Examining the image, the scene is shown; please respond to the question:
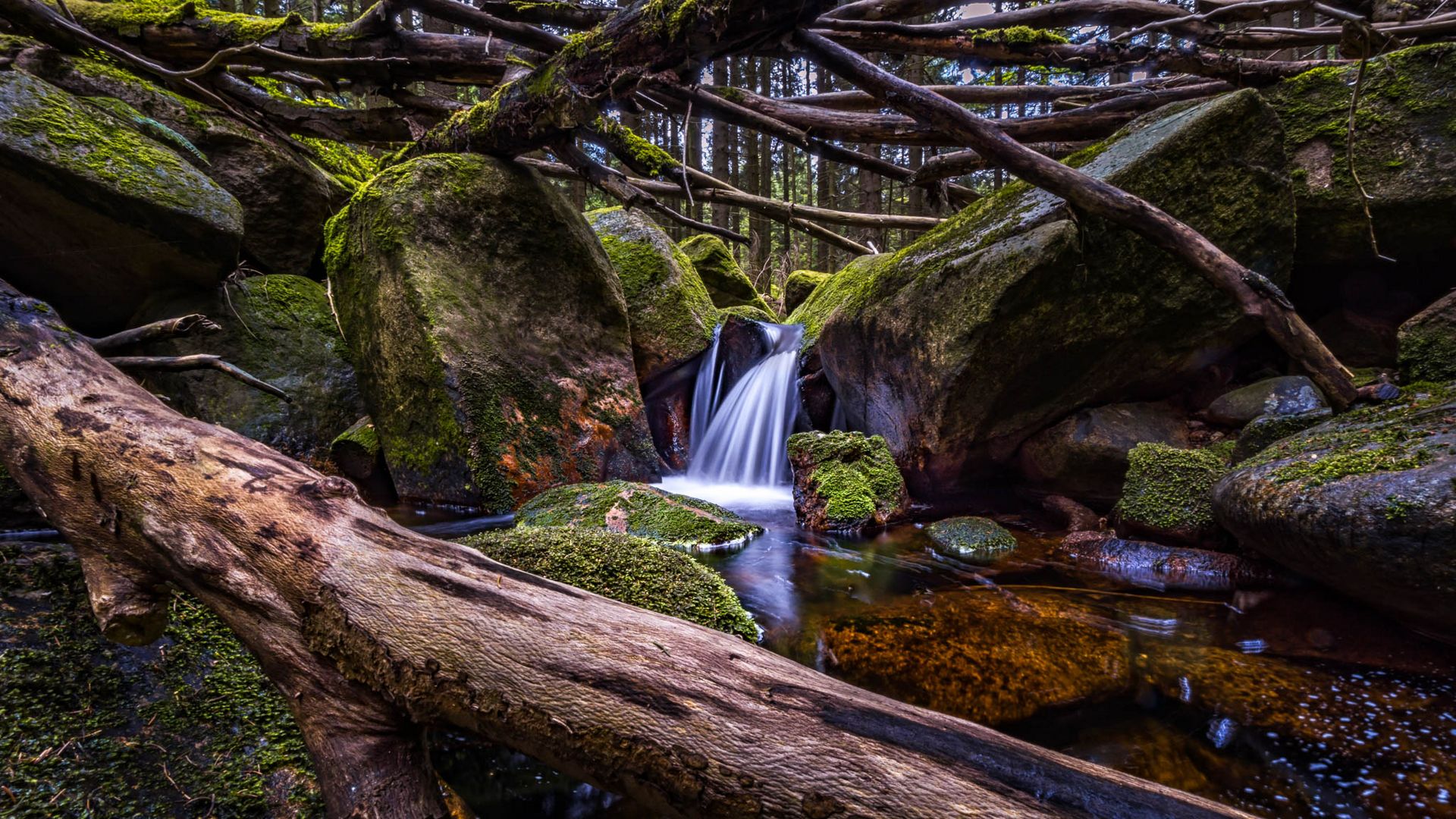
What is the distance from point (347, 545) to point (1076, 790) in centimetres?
167

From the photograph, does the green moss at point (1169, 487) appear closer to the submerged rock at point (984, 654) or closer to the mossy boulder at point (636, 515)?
the submerged rock at point (984, 654)

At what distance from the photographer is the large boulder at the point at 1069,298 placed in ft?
14.9

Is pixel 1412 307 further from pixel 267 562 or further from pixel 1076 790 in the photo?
pixel 267 562

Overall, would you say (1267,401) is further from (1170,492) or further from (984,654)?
(984,654)

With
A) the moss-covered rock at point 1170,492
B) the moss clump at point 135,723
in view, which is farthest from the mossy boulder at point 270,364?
the moss-covered rock at point 1170,492

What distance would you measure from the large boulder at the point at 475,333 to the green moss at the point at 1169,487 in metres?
4.30

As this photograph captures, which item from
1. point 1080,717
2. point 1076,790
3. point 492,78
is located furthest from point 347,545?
point 492,78

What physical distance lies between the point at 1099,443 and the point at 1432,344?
1.96m

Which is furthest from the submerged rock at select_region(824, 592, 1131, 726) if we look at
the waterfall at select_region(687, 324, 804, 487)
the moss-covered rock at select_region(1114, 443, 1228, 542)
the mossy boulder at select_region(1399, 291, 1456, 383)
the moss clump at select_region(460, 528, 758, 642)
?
the waterfall at select_region(687, 324, 804, 487)

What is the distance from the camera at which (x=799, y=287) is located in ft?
42.6

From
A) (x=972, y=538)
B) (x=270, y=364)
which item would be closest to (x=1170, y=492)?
(x=972, y=538)

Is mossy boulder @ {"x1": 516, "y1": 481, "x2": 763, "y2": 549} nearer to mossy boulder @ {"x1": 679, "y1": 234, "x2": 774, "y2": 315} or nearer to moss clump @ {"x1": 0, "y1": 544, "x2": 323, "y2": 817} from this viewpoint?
moss clump @ {"x1": 0, "y1": 544, "x2": 323, "y2": 817}

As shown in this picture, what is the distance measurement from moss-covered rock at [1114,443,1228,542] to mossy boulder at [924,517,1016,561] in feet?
2.87

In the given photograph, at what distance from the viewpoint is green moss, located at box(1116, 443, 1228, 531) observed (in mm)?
4125
